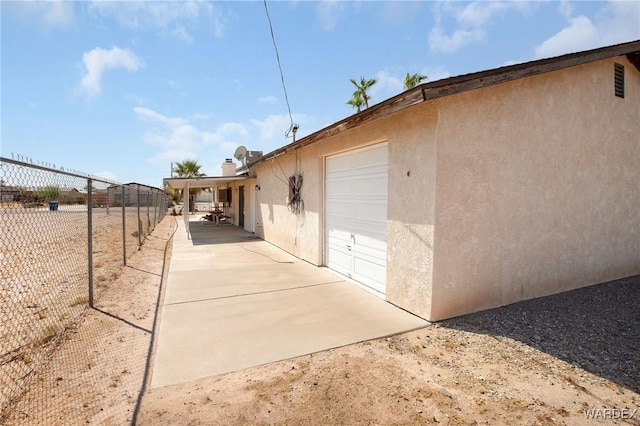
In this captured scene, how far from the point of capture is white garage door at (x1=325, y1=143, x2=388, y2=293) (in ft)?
18.4

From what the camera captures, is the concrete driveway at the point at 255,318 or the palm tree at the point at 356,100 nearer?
the concrete driveway at the point at 255,318

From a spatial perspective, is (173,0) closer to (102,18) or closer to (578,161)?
(102,18)

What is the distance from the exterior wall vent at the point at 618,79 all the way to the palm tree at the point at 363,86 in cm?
2105

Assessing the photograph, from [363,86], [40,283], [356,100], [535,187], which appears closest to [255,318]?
[40,283]

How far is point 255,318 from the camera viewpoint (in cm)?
463

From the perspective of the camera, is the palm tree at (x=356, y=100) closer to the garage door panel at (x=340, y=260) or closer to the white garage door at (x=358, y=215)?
the white garage door at (x=358, y=215)

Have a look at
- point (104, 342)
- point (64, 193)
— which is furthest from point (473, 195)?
point (64, 193)

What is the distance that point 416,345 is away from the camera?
379cm

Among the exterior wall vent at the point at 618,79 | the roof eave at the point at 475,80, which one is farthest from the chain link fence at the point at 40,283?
the exterior wall vent at the point at 618,79

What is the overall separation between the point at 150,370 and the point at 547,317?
5.24m

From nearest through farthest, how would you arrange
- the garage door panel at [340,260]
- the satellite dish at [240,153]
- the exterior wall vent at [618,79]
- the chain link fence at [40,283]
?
the chain link fence at [40,283] < the exterior wall vent at [618,79] < the garage door panel at [340,260] < the satellite dish at [240,153]

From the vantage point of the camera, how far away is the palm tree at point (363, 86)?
26000 millimetres

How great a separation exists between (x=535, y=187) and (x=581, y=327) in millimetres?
2181

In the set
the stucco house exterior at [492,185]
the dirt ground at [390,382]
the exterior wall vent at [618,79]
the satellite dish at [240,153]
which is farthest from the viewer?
the satellite dish at [240,153]
